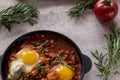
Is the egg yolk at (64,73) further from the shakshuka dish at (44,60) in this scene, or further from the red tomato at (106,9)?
the red tomato at (106,9)

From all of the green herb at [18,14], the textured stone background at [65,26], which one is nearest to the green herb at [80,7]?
the textured stone background at [65,26]

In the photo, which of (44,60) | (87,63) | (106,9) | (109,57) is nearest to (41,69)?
(44,60)

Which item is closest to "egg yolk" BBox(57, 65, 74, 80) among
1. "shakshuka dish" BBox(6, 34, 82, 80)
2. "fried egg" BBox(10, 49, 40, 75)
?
"shakshuka dish" BBox(6, 34, 82, 80)

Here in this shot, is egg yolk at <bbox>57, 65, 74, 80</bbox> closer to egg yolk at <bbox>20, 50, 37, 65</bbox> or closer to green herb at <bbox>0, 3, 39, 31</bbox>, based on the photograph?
egg yolk at <bbox>20, 50, 37, 65</bbox>

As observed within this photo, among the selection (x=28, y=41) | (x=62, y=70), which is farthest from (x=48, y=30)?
(x=62, y=70)

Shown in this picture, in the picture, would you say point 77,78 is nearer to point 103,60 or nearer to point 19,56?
point 103,60

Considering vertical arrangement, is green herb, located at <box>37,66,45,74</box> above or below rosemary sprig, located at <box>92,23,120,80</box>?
above

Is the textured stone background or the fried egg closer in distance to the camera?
the fried egg

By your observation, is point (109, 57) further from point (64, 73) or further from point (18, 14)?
point (18, 14)
